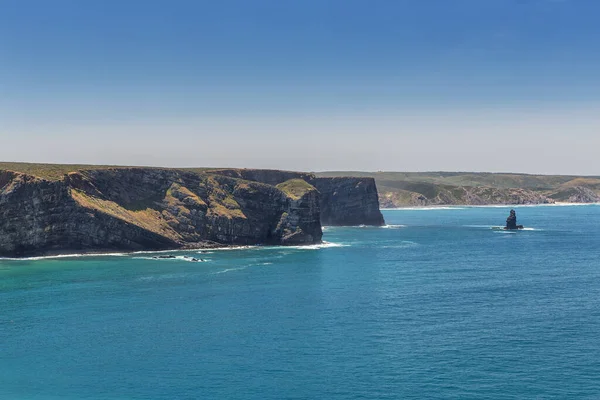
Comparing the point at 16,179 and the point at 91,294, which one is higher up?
the point at 16,179

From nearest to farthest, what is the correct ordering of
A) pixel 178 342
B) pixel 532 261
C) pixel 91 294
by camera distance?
pixel 178 342
pixel 91 294
pixel 532 261

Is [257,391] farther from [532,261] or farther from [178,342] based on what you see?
[532,261]

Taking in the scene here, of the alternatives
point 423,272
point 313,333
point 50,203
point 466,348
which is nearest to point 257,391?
point 313,333

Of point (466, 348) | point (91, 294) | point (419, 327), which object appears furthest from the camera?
point (91, 294)

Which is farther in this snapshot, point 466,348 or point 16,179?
point 16,179

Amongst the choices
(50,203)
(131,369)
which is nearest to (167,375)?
(131,369)

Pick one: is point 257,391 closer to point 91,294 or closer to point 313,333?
point 313,333
